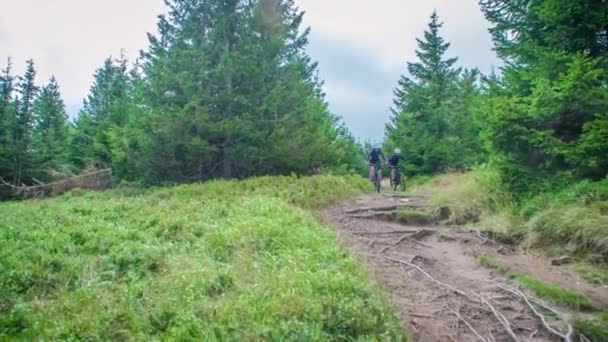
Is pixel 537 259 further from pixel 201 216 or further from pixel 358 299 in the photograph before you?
pixel 201 216

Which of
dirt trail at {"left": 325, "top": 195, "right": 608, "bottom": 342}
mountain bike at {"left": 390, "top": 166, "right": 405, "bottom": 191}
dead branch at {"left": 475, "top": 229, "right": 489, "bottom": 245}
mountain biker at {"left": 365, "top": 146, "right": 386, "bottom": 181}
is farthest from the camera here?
mountain bike at {"left": 390, "top": 166, "right": 405, "bottom": 191}

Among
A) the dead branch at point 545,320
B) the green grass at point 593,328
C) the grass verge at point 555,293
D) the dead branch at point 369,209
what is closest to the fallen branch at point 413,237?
the dead branch at point 369,209

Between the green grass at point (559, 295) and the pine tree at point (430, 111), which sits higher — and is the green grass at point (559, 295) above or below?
below

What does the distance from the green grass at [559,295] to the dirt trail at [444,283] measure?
0.22 m

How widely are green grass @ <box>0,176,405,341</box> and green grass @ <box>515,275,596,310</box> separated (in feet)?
7.02

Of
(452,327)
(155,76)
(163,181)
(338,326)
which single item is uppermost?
(155,76)

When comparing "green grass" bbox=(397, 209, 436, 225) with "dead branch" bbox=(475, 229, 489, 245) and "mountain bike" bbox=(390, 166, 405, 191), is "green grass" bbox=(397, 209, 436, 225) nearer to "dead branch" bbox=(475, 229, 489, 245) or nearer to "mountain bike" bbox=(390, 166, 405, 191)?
"dead branch" bbox=(475, 229, 489, 245)

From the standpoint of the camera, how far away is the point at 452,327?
4.07 metres

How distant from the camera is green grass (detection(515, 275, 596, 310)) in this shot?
427 cm

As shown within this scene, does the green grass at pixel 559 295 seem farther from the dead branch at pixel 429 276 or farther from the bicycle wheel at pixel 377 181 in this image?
the bicycle wheel at pixel 377 181

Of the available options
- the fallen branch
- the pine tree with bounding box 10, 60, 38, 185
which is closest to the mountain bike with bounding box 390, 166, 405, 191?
the fallen branch

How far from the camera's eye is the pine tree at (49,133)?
2514 centimetres

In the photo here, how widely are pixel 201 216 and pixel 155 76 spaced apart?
9.05 metres

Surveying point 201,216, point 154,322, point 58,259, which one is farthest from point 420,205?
point 58,259
